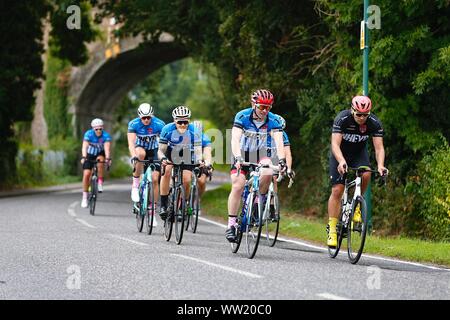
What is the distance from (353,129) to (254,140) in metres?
1.37

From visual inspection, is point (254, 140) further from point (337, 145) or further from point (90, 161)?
point (90, 161)

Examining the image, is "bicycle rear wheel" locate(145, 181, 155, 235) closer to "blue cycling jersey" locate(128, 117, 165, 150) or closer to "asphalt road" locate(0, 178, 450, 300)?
"asphalt road" locate(0, 178, 450, 300)

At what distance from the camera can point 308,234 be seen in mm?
15570

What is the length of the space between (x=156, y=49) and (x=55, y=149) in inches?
307

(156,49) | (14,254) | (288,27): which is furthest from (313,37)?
(156,49)

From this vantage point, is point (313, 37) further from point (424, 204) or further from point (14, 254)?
point (14, 254)

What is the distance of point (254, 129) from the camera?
11859 millimetres

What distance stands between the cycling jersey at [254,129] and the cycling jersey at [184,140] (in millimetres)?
2158

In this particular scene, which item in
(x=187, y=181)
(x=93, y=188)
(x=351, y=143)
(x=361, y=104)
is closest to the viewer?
(x=361, y=104)

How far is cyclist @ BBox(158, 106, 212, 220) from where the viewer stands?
13867mm

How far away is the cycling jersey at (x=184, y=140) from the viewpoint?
46.0 ft

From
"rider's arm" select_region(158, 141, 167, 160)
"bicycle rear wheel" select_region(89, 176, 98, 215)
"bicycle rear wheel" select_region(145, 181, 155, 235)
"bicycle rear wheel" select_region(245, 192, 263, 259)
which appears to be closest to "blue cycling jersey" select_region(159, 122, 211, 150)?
"rider's arm" select_region(158, 141, 167, 160)

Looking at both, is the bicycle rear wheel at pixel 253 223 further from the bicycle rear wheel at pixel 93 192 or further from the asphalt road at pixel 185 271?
the bicycle rear wheel at pixel 93 192

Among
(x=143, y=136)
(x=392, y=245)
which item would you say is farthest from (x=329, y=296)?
(x=143, y=136)
